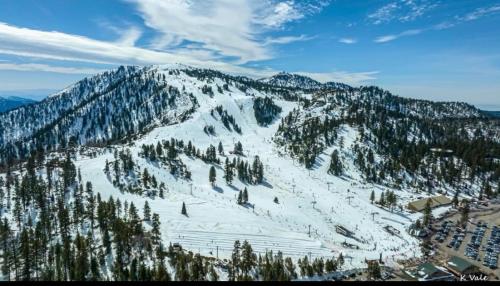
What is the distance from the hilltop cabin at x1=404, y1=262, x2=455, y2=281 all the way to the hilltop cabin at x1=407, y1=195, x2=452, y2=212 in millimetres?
55407

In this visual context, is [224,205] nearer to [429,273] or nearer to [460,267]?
[429,273]

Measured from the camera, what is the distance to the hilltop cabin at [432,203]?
13916 cm

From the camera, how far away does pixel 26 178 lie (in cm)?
11781

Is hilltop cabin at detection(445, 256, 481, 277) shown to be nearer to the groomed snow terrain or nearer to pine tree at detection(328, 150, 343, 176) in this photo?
the groomed snow terrain

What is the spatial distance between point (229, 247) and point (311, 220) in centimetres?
3794

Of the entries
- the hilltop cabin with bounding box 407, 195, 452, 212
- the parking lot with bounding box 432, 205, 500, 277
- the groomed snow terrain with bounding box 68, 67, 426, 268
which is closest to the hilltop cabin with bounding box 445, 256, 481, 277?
the parking lot with bounding box 432, 205, 500, 277

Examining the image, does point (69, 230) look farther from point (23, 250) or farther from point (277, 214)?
point (277, 214)

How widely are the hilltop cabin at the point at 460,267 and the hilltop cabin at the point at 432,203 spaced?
49.3 m

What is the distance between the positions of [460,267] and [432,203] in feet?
201

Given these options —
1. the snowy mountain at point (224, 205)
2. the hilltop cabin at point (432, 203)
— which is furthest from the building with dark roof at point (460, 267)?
the hilltop cabin at point (432, 203)

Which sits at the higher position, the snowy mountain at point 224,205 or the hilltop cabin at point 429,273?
the snowy mountain at point 224,205

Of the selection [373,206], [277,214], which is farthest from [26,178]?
[373,206]

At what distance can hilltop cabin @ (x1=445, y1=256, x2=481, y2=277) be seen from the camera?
86.2m

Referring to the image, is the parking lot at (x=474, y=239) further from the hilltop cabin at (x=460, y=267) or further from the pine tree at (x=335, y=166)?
the pine tree at (x=335, y=166)
